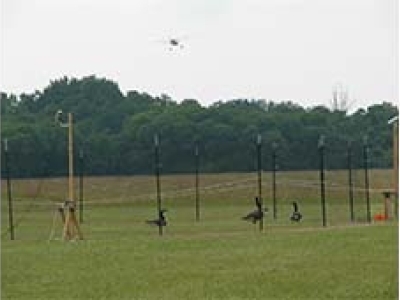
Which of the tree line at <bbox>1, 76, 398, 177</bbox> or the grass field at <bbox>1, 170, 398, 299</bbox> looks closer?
the grass field at <bbox>1, 170, 398, 299</bbox>

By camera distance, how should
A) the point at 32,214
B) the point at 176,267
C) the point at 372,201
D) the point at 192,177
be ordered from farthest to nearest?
1. the point at 192,177
2. the point at 372,201
3. the point at 32,214
4. the point at 176,267

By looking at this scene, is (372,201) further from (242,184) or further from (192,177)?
(192,177)

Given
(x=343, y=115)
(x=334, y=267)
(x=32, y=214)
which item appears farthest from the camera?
(x=343, y=115)

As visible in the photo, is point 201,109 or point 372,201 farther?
point 201,109

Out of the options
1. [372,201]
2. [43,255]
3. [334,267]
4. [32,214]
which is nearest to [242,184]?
[372,201]

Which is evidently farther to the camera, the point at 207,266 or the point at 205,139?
the point at 205,139

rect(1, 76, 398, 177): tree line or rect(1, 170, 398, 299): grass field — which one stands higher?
rect(1, 76, 398, 177): tree line

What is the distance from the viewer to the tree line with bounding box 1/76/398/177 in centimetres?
4850

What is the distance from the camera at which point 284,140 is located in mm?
56938

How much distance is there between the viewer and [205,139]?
59156mm

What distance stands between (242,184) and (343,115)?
1496 cm

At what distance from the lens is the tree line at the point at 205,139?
48.5 m

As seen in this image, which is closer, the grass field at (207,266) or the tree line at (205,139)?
the grass field at (207,266)

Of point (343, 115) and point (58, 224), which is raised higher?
point (343, 115)
